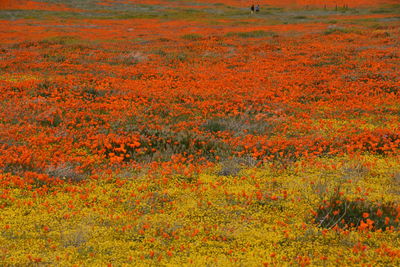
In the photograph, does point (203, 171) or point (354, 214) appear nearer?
point (354, 214)

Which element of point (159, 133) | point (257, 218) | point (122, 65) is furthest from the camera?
point (122, 65)

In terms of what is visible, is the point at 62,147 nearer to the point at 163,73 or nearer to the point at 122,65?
the point at 163,73

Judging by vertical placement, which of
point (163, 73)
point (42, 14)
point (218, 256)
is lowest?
point (218, 256)

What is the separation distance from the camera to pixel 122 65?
22625mm

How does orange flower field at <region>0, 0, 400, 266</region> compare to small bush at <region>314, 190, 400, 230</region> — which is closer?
orange flower field at <region>0, 0, 400, 266</region>

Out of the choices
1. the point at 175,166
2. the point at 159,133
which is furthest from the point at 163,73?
the point at 175,166

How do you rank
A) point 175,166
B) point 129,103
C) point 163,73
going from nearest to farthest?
1. point 175,166
2. point 129,103
3. point 163,73

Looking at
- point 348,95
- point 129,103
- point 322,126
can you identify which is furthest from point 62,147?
point 348,95

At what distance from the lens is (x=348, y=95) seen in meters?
13.8

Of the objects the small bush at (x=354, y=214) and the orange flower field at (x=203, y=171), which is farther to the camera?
the small bush at (x=354, y=214)

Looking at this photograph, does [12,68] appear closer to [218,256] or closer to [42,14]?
[218,256]

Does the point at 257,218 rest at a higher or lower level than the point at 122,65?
lower

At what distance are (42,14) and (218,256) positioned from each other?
76.6m

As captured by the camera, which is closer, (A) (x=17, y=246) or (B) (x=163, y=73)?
(A) (x=17, y=246)
